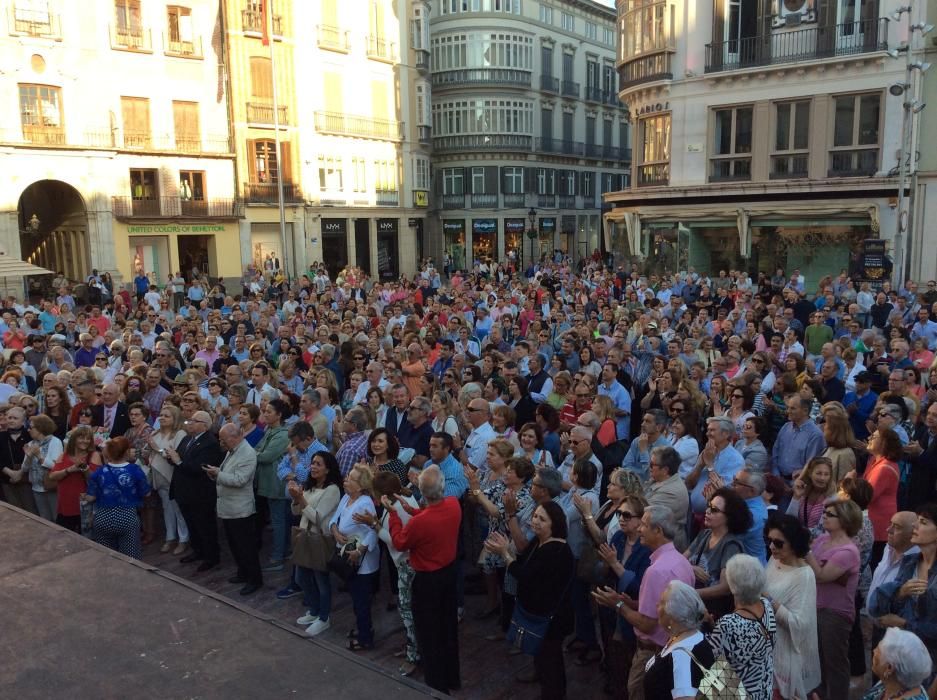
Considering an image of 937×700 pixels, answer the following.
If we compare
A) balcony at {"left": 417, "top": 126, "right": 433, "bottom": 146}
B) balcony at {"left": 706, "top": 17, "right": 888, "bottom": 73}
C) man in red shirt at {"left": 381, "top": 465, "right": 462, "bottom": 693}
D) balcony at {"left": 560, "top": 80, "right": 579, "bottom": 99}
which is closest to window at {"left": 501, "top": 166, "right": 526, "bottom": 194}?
balcony at {"left": 417, "top": 126, "right": 433, "bottom": 146}

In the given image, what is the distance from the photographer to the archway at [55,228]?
31.3 metres

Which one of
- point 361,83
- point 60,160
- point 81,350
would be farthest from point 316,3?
point 81,350

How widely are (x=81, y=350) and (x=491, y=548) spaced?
1000cm

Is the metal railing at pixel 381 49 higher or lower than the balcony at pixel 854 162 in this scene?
higher

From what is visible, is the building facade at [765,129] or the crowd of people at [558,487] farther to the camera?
the building facade at [765,129]

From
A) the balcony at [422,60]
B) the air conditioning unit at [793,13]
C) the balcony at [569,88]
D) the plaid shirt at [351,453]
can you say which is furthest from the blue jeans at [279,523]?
the balcony at [569,88]

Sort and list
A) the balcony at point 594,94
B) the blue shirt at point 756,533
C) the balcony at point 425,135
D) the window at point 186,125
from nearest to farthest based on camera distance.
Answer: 1. the blue shirt at point 756,533
2. the window at point 186,125
3. the balcony at point 425,135
4. the balcony at point 594,94

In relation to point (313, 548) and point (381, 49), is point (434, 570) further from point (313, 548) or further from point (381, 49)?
point (381, 49)

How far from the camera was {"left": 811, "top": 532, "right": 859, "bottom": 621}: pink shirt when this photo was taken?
4824mm

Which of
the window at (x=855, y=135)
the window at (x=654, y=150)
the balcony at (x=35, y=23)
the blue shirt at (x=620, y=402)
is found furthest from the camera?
the balcony at (x=35, y=23)

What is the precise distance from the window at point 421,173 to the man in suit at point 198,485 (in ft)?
118

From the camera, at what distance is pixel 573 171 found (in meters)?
Result: 49.6

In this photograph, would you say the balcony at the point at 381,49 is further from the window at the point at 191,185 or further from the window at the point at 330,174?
the window at the point at 191,185

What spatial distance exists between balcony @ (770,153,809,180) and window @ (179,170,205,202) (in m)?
22.9
